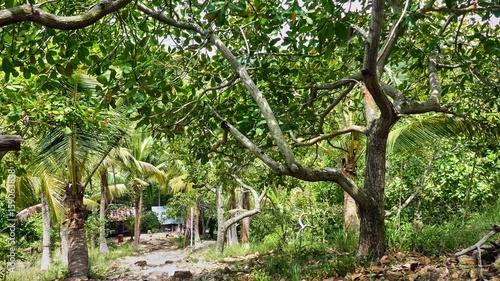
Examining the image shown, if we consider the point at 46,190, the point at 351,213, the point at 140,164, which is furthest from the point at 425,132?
the point at 140,164

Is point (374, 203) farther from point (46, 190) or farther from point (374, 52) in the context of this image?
point (46, 190)

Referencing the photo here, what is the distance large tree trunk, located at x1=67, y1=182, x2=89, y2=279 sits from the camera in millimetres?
9758

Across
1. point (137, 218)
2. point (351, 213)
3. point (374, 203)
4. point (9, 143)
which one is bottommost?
point (137, 218)

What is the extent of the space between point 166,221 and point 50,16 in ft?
117

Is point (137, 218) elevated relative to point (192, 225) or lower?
elevated

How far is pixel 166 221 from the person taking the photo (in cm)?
3606

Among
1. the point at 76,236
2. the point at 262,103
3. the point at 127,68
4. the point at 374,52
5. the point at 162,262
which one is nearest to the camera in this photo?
the point at 374,52

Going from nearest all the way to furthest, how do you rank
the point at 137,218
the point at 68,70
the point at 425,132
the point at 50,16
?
the point at 50,16 < the point at 68,70 < the point at 425,132 < the point at 137,218

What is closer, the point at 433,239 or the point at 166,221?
the point at 433,239

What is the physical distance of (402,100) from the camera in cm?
461

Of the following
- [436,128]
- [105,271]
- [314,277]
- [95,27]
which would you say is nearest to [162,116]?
[95,27]

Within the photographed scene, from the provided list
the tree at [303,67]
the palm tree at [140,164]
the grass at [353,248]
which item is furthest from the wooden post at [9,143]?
the palm tree at [140,164]

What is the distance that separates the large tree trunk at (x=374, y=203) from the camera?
15.6 ft

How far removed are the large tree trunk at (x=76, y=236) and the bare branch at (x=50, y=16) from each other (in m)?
8.53
